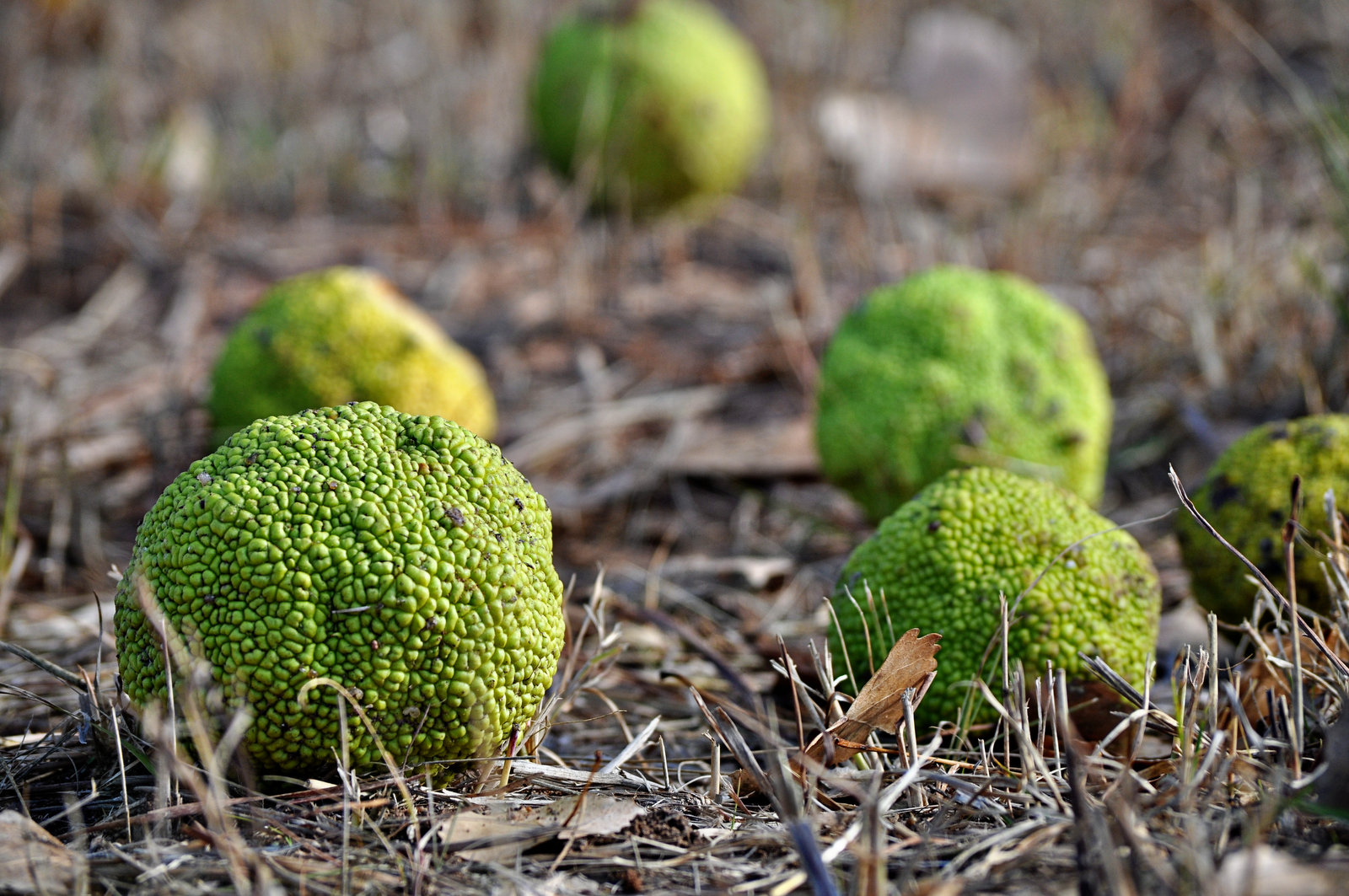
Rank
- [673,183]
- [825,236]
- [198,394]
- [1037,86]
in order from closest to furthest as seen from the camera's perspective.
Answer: [198,394]
[673,183]
[825,236]
[1037,86]

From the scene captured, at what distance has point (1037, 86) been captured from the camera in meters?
7.19

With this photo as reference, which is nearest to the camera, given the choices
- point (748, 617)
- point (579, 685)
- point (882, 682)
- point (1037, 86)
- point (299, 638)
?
point (299, 638)

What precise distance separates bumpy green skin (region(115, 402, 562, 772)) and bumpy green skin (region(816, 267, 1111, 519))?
1389 mm

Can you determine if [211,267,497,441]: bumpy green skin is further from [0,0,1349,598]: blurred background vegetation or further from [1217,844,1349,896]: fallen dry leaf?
[1217,844,1349,896]: fallen dry leaf

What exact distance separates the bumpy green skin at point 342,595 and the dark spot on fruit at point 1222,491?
4.60ft

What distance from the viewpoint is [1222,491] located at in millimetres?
2395

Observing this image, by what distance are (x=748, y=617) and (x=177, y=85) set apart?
6.06 meters

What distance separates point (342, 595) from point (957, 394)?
1778mm

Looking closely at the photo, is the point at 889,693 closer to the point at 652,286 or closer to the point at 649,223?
the point at 652,286

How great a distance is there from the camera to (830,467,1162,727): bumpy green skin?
209 cm

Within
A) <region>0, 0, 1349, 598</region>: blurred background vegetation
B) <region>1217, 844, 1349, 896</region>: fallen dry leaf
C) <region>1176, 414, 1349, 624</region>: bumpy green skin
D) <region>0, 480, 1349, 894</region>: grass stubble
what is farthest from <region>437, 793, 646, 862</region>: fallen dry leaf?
<region>0, 0, 1349, 598</region>: blurred background vegetation

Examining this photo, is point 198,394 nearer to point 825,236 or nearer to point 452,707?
point 452,707

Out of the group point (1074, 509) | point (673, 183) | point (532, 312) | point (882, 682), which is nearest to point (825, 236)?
point (673, 183)

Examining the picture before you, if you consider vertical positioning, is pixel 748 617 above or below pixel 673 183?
below
